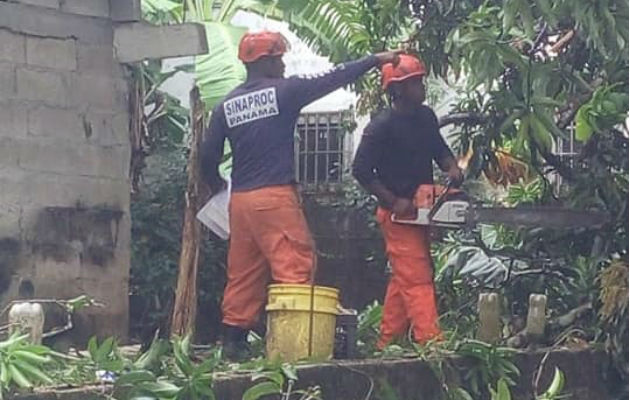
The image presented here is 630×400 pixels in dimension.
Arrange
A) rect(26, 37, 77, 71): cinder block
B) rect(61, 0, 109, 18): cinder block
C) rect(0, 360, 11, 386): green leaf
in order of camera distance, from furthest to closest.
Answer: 1. rect(61, 0, 109, 18): cinder block
2. rect(26, 37, 77, 71): cinder block
3. rect(0, 360, 11, 386): green leaf

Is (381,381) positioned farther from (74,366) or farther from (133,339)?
(133,339)

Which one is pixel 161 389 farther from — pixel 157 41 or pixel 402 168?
pixel 157 41

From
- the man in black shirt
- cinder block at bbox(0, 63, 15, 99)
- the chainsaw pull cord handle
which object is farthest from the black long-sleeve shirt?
cinder block at bbox(0, 63, 15, 99)

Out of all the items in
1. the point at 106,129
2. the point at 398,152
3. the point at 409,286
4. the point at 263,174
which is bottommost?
the point at 409,286

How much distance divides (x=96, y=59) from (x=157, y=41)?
365mm

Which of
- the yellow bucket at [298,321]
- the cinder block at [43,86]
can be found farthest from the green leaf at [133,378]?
the cinder block at [43,86]

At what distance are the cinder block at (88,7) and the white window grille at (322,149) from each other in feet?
14.2

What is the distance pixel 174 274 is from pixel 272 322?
3.27m

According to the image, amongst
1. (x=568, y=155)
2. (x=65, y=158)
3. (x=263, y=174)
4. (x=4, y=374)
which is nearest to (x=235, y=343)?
(x=263, y=174)

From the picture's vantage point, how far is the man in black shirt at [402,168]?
7324 millimetres

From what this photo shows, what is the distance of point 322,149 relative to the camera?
12.5 m

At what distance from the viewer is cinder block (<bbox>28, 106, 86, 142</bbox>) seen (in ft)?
25.2

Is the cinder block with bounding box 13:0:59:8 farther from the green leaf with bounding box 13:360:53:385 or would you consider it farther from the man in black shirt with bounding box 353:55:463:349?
the green leaf with bounding box 13:360:53:385

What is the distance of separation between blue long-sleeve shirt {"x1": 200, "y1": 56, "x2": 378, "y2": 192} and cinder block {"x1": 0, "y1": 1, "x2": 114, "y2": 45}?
1.42m
